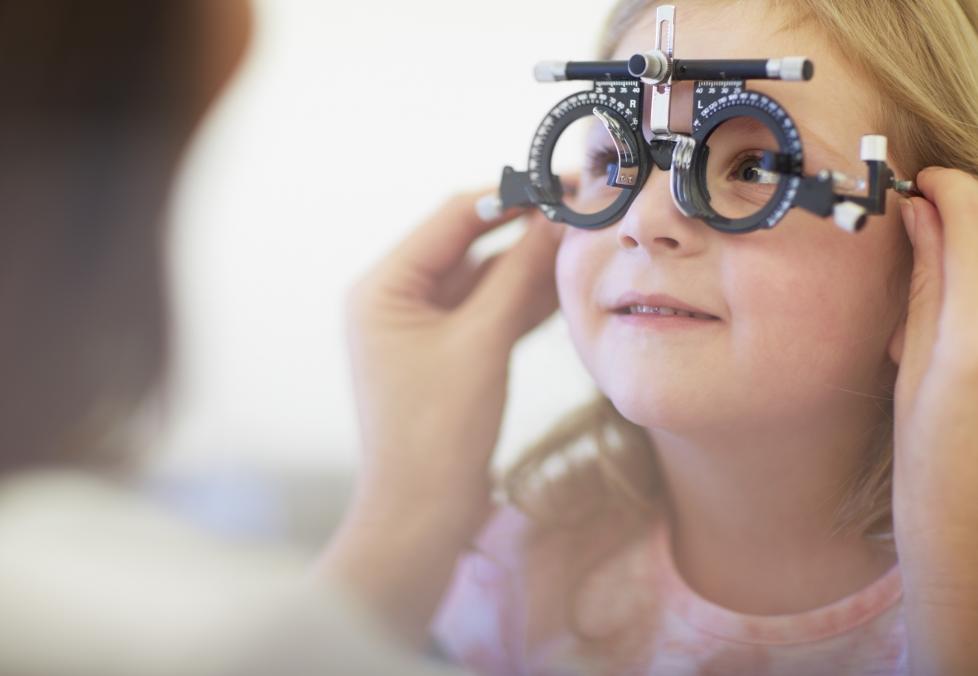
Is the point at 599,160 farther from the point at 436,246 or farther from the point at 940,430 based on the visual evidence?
the point at 940,430

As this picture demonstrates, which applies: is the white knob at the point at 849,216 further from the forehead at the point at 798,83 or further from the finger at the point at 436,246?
the finger at the point at 436,246

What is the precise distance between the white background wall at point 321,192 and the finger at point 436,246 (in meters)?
0.05

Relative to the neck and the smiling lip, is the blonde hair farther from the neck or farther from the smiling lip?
the smiling lip

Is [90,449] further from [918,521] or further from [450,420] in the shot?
[918,521]

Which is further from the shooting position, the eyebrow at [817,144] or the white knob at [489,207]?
the white knob at [489,207]

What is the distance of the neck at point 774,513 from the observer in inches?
33.3

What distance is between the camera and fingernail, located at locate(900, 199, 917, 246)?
763 mm

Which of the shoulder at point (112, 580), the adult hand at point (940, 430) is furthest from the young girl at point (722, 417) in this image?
the shoulder at point (112, 580)

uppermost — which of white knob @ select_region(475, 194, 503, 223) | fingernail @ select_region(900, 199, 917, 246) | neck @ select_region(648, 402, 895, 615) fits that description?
fingernail @ select_region(900, 199, 917, 246)

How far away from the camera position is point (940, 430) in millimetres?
734

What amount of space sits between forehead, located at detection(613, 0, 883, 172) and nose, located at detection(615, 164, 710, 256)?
0.16 feet

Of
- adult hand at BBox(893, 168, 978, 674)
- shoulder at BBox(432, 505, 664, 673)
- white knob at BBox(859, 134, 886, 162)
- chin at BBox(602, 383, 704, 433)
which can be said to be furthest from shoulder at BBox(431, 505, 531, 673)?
white knob at BBox(859, 134, 886, 162)

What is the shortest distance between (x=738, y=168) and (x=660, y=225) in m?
0.07

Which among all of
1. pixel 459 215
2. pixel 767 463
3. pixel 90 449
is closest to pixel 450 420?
pixel 459 215
